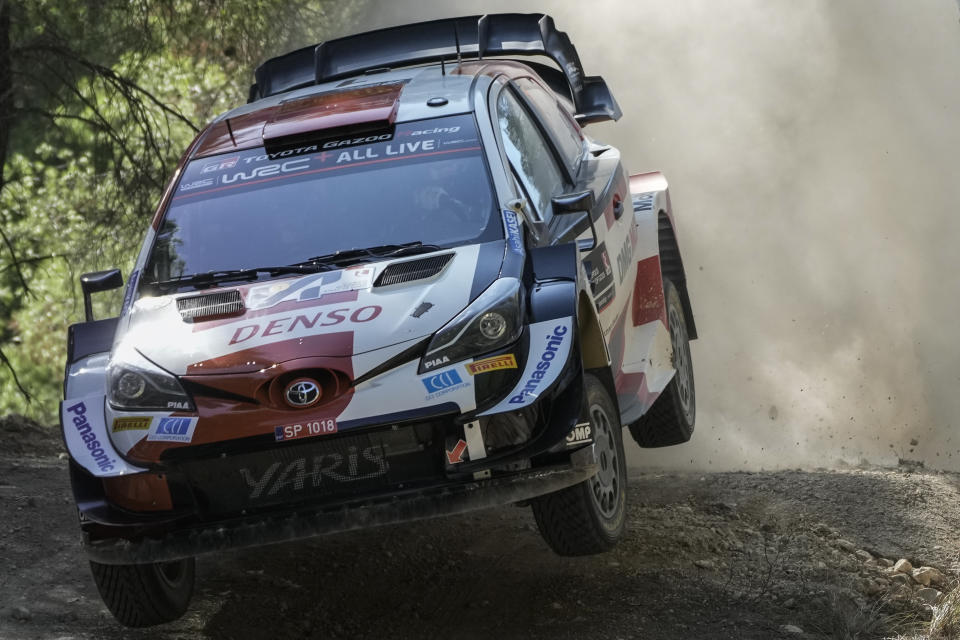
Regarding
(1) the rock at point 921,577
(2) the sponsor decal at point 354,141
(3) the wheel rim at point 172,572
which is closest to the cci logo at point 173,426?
(3) the wheel rim at point 172,572

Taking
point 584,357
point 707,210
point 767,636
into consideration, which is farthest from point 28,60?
point 767,636

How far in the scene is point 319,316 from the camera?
4852mm

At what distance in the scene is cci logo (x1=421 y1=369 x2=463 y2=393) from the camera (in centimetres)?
464

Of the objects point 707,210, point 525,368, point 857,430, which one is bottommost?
point 857,430

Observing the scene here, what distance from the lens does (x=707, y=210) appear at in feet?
43.0

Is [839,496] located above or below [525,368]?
below

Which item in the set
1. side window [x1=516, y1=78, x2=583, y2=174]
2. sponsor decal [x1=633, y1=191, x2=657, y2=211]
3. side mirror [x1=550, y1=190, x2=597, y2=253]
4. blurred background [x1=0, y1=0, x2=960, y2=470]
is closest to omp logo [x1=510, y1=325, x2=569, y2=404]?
side mirror [x1=550, y1=190, x2=597, y2=253]

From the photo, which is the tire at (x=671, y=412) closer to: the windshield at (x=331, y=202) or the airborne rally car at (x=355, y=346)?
the airborne rally car at (x=355, y=346)

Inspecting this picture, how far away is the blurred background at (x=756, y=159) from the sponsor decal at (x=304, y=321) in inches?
224

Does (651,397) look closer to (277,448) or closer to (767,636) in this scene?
(767,636)

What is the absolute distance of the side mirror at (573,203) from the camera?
5449 mm

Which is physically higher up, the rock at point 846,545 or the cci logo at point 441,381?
the cci logo at point 441,381

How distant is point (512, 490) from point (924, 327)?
26.3 feet

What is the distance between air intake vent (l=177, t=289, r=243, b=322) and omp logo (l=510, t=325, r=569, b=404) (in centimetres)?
110
